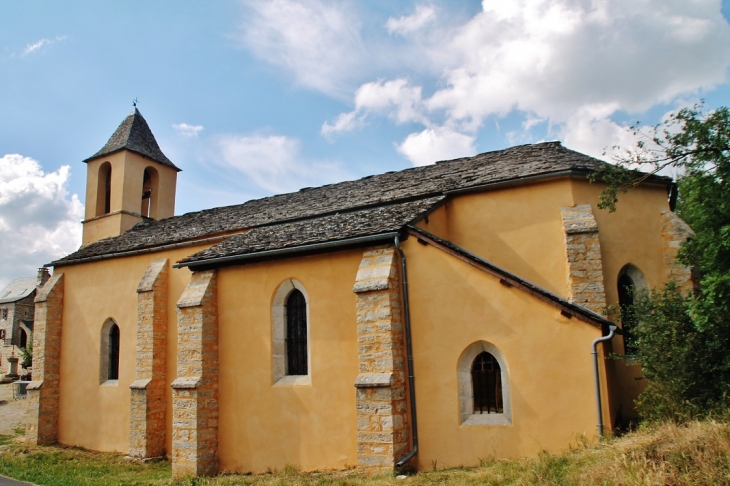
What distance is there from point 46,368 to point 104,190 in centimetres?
765

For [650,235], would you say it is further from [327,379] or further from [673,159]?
[327,379]

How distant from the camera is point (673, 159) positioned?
930 cm

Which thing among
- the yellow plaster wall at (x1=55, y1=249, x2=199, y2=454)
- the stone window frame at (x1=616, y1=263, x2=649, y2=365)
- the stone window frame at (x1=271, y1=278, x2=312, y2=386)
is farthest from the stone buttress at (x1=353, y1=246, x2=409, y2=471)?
the yellow plaster wall at (x1=55, y1=249, x2=199, y2=454)

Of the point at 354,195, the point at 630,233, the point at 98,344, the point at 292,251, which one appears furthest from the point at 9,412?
the point at 630,233

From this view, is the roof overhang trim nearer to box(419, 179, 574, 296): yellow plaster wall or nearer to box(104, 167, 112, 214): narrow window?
box(419, 179, 574, 296): yellow plaster wall

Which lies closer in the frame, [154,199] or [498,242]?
[498,242]

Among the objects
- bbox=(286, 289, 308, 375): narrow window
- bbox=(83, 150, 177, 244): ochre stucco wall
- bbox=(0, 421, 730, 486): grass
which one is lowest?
bbox=(0, 421, 730, 486): grass

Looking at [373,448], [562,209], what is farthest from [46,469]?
[562,209]

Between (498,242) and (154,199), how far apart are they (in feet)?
50.0

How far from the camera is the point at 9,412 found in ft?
74.2

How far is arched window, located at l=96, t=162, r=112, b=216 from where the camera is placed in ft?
69.3

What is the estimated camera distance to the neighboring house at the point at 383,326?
903 cm

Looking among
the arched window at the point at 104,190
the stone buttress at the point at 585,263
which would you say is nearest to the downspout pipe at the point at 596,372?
the stone buttress at the point at 585,263

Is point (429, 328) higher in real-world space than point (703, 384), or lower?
higher
